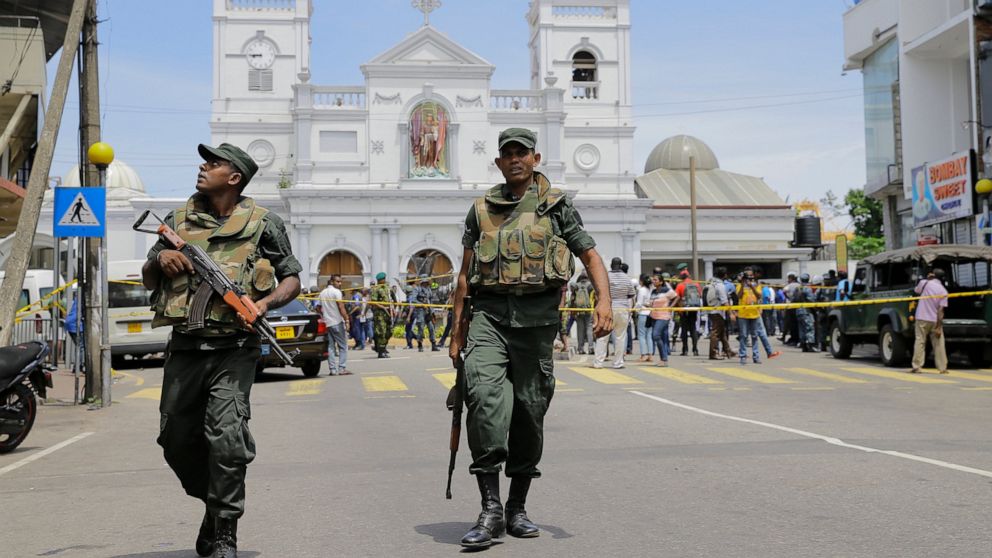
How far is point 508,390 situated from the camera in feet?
18.0

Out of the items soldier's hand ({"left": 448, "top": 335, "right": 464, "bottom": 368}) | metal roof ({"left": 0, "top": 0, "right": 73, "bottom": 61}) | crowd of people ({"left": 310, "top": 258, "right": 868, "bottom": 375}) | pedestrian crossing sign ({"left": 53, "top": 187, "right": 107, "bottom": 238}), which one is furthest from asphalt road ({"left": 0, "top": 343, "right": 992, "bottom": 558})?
metal roof ({"left": 0, "top": 0, "right": 73, "bottom": 61})

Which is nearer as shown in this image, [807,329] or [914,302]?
[914,302]

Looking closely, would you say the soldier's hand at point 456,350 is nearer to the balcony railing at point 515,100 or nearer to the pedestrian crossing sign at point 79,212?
the pedestrian crossing sign at point 79,212

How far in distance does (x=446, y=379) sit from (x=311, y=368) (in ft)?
9.92

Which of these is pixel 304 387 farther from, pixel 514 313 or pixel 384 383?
Result: pixel 514 313

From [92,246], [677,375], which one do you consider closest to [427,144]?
[677,375]

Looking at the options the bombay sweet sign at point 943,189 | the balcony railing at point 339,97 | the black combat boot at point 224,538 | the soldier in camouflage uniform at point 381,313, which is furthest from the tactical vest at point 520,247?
the balcony railing at point 339,97

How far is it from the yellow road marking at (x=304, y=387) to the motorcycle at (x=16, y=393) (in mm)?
5397

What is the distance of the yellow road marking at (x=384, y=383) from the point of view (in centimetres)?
1573

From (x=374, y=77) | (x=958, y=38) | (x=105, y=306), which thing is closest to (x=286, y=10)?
(x=374, y=77)

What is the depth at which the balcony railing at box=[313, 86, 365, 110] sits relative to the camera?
55.8 m

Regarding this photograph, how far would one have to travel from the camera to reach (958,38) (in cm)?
2991

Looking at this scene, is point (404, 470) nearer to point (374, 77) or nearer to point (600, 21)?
point (374, 77)

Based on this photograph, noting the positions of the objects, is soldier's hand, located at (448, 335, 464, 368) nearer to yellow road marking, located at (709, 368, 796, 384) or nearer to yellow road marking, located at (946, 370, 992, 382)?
yellow road marking, located at (709, 368, 796, 384)
